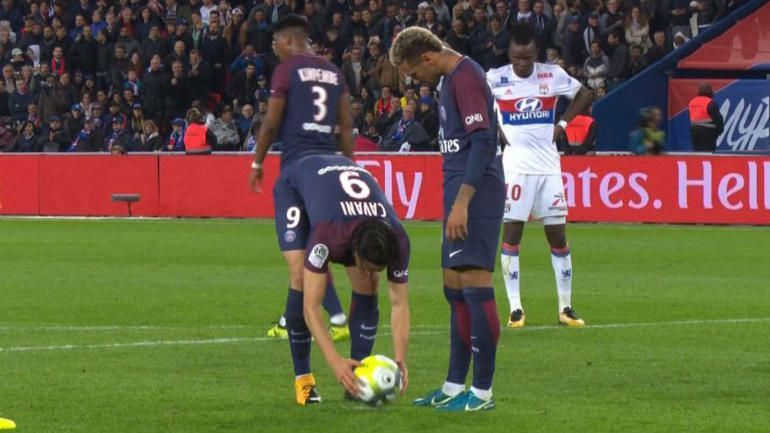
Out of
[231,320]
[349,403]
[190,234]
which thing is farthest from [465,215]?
[190,234]

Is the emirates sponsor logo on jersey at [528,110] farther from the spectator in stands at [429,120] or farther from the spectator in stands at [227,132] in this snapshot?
the spectator in stands at [227,132]

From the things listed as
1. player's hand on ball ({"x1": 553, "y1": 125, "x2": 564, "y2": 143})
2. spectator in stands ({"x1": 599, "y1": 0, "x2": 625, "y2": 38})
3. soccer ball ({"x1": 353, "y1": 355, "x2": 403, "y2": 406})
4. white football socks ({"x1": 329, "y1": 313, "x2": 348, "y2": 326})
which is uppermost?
spectator in stands ({"x1": 599, "y1": 0, "x2": 625, "y2": 38})

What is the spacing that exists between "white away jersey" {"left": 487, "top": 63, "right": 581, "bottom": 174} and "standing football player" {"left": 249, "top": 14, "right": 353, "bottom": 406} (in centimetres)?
343

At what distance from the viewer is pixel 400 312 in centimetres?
898

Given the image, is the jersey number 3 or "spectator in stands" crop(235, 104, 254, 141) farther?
"spectator in stands" crop(235, 104, 254, 141)

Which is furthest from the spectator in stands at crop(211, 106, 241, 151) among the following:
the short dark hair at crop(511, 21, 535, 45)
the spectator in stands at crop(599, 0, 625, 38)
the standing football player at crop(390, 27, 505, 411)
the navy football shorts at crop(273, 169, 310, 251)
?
the standing football player at crop(390, 27, 505, 411)

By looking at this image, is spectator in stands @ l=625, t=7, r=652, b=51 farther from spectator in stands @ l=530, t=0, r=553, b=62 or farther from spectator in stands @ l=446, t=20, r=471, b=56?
spectator in stands @ l=446, t=20, r=471, b=56

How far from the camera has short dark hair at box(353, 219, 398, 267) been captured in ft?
27.7

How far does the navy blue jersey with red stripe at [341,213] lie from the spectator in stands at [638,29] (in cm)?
2265

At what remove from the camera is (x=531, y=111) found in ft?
46.3

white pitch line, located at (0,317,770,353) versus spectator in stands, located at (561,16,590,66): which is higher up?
spectator in stands, located at (561,16,590,66)

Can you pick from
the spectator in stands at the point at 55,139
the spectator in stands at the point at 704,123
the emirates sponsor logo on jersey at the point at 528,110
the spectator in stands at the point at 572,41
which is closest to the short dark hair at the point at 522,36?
the emirates sponsor logo on jersey at the point at 528,110

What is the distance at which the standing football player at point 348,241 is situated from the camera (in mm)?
8523

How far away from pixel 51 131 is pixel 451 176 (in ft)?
90.0
